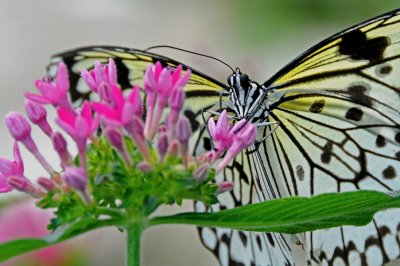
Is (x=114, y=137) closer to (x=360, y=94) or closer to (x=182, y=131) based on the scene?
(x=182, y=131)

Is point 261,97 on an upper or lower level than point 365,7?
Result: lower

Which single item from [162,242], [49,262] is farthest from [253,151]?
[162,242]

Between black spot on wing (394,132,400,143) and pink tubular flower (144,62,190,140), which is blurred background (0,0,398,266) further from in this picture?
pink tubular flower (144,62,190,140)

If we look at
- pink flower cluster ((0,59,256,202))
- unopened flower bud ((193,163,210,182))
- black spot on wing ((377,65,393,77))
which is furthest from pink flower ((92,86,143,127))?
black spot on wing ((377,65,393,77))

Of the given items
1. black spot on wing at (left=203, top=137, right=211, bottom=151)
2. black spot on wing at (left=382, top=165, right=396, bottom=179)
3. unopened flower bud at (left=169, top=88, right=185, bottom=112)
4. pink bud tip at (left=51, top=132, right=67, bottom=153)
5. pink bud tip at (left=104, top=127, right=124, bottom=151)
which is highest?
black spot on wing at (left=203, top=137, right=211, bottom=151)

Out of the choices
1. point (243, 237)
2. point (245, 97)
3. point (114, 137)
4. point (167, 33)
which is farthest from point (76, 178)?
point (167, 33)

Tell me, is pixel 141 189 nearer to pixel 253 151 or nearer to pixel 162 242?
pixel 253 151

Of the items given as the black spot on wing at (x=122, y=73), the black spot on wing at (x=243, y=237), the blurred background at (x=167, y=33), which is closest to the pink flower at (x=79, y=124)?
the black spot on wing at (x=122, y=73)
